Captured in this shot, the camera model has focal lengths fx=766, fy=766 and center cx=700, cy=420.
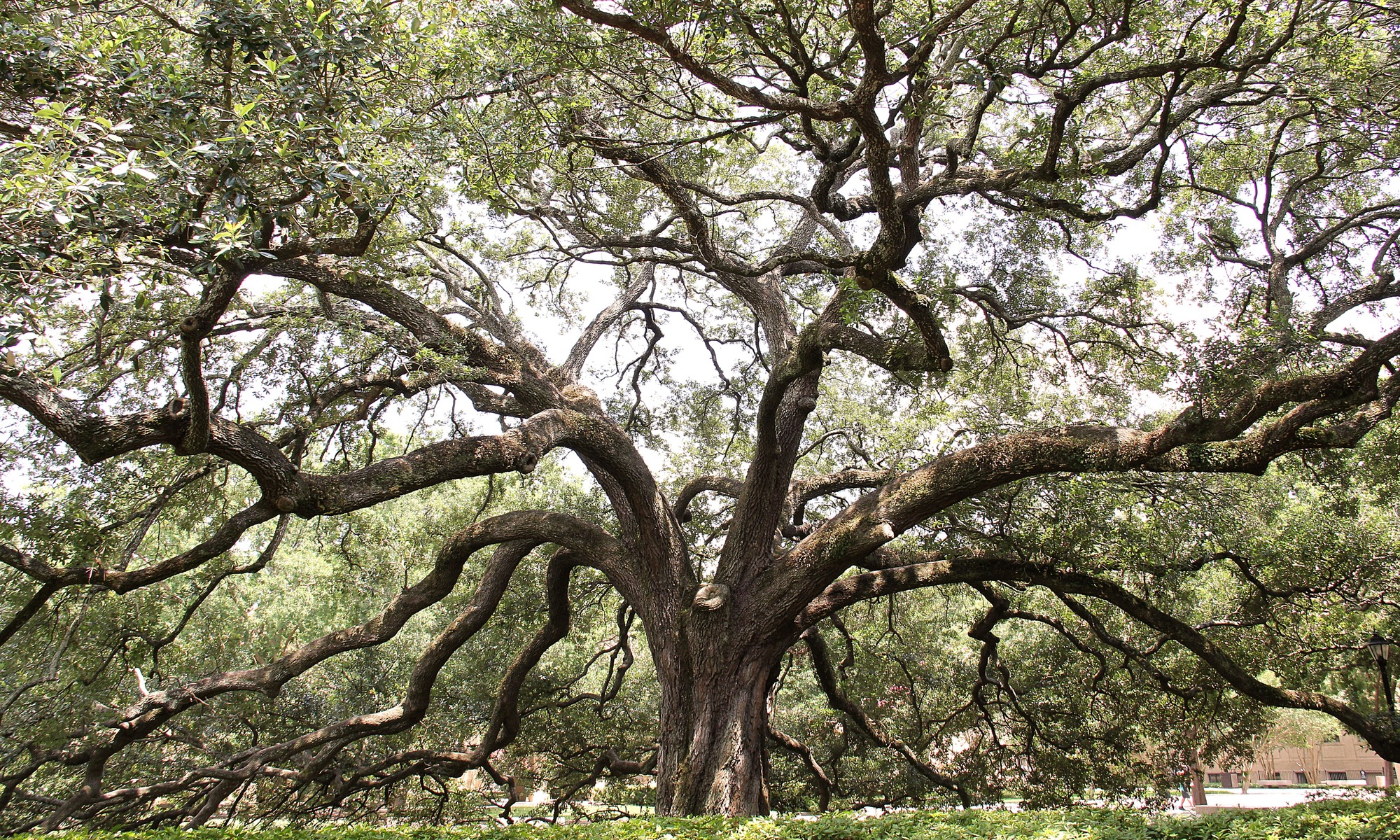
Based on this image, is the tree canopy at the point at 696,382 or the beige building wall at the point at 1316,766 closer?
the tree canopy at the point at 696,382

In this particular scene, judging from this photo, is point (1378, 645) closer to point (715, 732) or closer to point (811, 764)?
point (811, 764)

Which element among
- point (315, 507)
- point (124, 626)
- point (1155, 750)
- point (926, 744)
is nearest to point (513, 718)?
point (124, 626)

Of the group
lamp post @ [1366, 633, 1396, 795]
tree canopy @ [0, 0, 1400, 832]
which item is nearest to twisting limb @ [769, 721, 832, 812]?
tree canopy @ [0, 0, 1400, 832]

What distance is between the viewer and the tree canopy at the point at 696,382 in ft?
13.5

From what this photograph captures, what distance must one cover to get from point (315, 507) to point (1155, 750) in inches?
420

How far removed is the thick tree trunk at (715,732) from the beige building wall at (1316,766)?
2659 cm

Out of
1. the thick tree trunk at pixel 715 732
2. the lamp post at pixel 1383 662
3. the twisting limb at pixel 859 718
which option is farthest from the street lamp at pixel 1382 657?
the thick tree trunk at pixel 715 732

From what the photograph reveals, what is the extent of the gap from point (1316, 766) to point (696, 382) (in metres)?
30.3

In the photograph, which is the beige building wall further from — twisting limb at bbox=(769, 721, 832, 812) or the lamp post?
twisting limb at bbox=(769, 721, 832, 812)

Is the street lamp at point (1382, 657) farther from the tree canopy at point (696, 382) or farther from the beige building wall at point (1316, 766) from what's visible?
the beige building wall at point (1316, 766)

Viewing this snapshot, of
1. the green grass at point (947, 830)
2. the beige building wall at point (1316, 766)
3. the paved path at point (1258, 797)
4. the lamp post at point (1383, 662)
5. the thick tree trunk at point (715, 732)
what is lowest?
the paved path at point (1258, 797)

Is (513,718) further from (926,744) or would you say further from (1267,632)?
(1267,632)

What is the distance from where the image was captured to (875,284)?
206 inches

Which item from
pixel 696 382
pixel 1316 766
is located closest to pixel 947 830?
pixel 696 382
